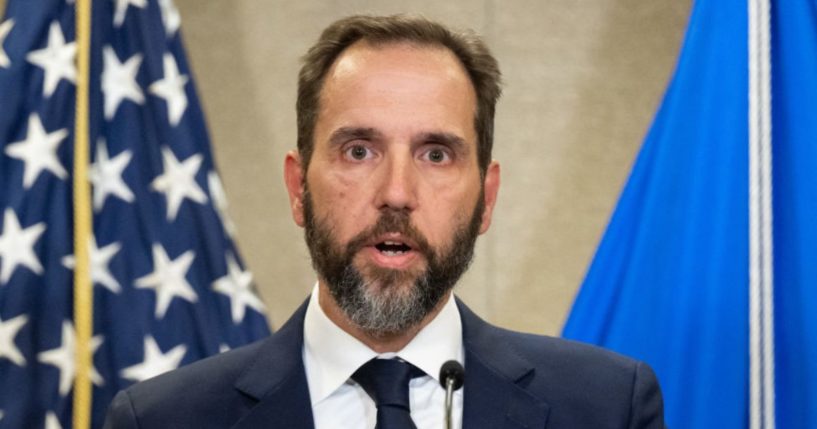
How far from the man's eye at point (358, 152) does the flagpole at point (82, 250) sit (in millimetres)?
990

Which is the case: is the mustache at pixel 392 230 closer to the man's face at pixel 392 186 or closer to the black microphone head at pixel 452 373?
the man's face at pixel 392 186

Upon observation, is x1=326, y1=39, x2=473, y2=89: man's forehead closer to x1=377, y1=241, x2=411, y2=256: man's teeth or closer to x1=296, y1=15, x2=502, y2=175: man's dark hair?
x1=296, y1=15, x2=502, y2=175: man's dark hair

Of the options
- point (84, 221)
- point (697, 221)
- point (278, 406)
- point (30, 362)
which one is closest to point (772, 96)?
point (697, 221)

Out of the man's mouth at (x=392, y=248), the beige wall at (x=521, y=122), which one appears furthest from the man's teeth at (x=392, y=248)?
the beige wall at (x=521, y=122)

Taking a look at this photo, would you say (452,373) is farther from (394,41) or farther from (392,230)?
(394,41)

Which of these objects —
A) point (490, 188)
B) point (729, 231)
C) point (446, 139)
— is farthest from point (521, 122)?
point (446, 139)

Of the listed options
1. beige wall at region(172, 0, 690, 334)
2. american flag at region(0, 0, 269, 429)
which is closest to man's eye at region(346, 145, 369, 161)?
american flag at region(0, 0, 269, 429)

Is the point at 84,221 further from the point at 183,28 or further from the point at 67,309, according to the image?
the point at 183,28

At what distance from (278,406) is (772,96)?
4.61 feet

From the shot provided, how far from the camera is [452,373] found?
5.53 feet

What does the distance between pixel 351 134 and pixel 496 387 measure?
52 centimetres

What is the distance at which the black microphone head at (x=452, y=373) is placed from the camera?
1.68m

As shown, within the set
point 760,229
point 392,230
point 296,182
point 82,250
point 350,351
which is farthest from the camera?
point 82,250

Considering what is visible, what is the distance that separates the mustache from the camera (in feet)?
6.05
